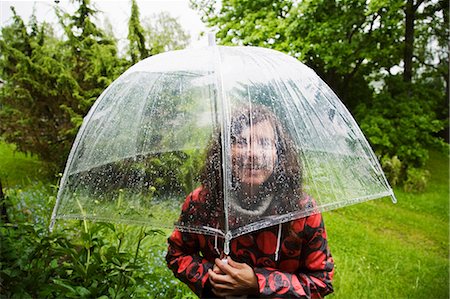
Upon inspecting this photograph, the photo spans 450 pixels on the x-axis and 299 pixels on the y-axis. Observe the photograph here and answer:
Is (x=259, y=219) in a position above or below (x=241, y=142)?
below

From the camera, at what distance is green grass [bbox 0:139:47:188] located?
4.38 meters

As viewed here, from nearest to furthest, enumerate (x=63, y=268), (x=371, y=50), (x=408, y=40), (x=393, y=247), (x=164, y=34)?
(x=63, y=268) → (x=164, y=34) → (x=393, y=247) → (x=371, y=50) → (x=408, y=40)

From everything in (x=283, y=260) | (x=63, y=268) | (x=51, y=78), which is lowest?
(x=63, y=268)

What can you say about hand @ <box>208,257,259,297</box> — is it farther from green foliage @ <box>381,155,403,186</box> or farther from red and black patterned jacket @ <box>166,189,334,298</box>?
green foliage @ <box>381,155,403,186</box>

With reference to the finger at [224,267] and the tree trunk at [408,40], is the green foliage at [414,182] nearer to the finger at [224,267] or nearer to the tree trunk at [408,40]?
the tree trunk at [408,40]

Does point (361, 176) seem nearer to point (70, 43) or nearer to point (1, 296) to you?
point (1, 296)

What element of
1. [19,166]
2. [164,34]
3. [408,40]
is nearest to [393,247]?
[164,34]

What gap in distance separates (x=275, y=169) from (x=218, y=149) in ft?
0.69

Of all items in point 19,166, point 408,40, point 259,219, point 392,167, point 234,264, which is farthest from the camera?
point 408,40

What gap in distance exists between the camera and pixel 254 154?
1303 millimetres

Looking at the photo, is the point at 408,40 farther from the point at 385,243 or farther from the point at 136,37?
the point at 136,37

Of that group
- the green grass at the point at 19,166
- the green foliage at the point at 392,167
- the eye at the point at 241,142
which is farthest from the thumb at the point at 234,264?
the green foliage at the point at 392,167

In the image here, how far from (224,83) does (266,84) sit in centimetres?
16

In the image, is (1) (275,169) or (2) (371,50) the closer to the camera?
(1) (275,169)
